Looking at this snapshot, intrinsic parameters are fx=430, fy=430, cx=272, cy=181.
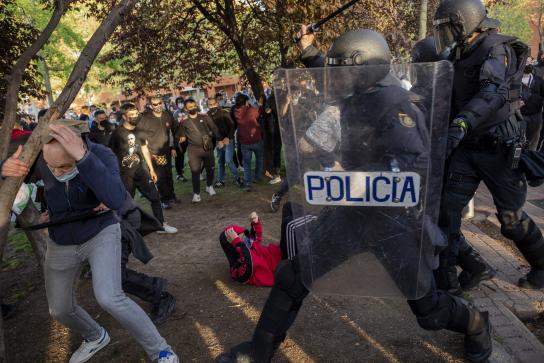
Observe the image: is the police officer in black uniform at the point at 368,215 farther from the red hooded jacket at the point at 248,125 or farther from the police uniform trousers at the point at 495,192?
the red hooded jacket at the point at 248,125

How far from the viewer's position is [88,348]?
2998 millimetres

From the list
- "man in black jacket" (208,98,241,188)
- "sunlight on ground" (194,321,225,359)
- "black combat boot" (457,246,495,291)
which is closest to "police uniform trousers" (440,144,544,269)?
"black combat boot" (457,246,495,291)

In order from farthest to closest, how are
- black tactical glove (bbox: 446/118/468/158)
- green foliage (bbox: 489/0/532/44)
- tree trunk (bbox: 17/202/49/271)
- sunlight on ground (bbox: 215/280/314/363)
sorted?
green foliage (bbox: 489/0/532/44), tree trunk (bbox: 17/202/49/271), sunlight on ground (bbox: 215/280/314/363), black tactical glove (bbox: 446/118/468/158)

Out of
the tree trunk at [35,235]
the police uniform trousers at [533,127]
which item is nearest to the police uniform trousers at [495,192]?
the police uniform trousers at [533,127]

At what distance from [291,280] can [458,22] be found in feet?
6.96

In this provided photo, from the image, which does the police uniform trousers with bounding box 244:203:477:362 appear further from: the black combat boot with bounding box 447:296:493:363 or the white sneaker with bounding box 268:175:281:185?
the white sneaker with bounding box 268:175:281:185

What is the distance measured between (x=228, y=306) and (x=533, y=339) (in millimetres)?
2174

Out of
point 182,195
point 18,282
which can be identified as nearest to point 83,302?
point 18,282

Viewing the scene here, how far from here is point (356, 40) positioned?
80.1 inches

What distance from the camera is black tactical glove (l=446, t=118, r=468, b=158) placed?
246 centimetres

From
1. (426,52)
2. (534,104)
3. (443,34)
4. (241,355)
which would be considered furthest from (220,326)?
(534,104)

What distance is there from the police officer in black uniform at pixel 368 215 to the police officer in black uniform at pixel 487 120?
0.78m

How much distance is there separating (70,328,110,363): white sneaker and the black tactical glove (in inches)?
104

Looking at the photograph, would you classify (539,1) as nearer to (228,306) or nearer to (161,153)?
(161,153)
